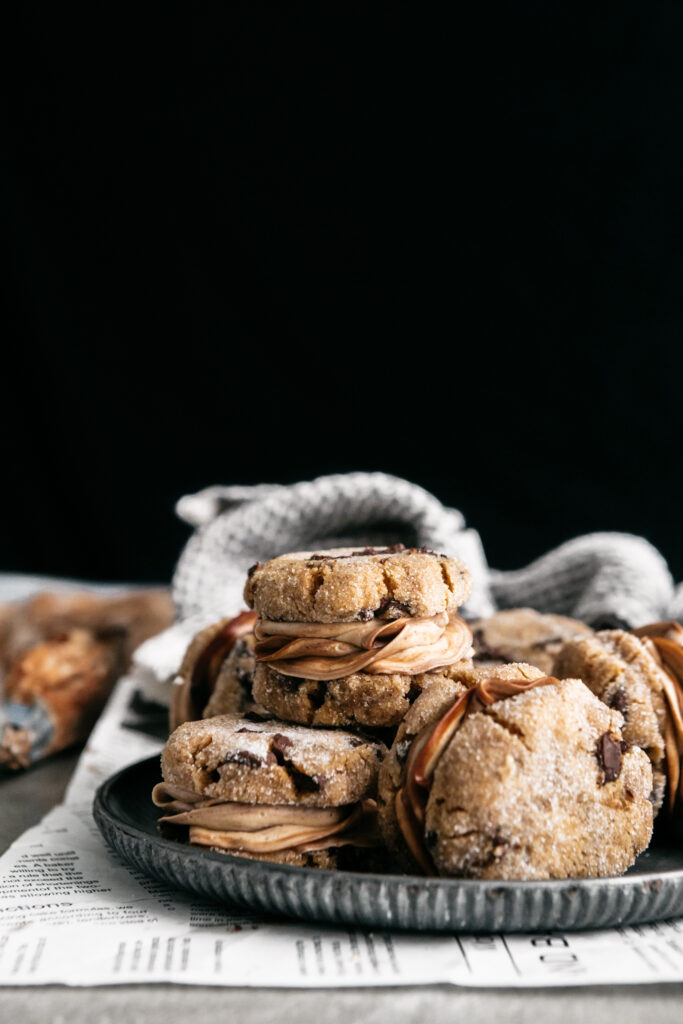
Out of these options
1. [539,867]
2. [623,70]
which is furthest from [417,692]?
[623,70]

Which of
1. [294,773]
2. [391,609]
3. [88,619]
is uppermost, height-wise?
[391,609]

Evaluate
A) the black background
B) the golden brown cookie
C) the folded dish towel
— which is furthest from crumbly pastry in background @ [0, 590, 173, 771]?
the black background

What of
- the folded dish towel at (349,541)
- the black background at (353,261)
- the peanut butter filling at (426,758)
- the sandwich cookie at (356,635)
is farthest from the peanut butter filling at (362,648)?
the black background at (353,261)

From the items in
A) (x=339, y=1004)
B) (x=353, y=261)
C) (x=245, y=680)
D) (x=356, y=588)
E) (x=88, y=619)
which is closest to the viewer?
(x=339, y=1004)

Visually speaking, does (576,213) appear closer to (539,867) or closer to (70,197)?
(70,197)

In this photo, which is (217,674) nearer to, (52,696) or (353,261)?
(52,696)

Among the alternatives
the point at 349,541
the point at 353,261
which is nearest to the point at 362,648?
the point at 349,541

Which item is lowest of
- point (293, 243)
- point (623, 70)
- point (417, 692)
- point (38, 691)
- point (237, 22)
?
point (38, 691)
